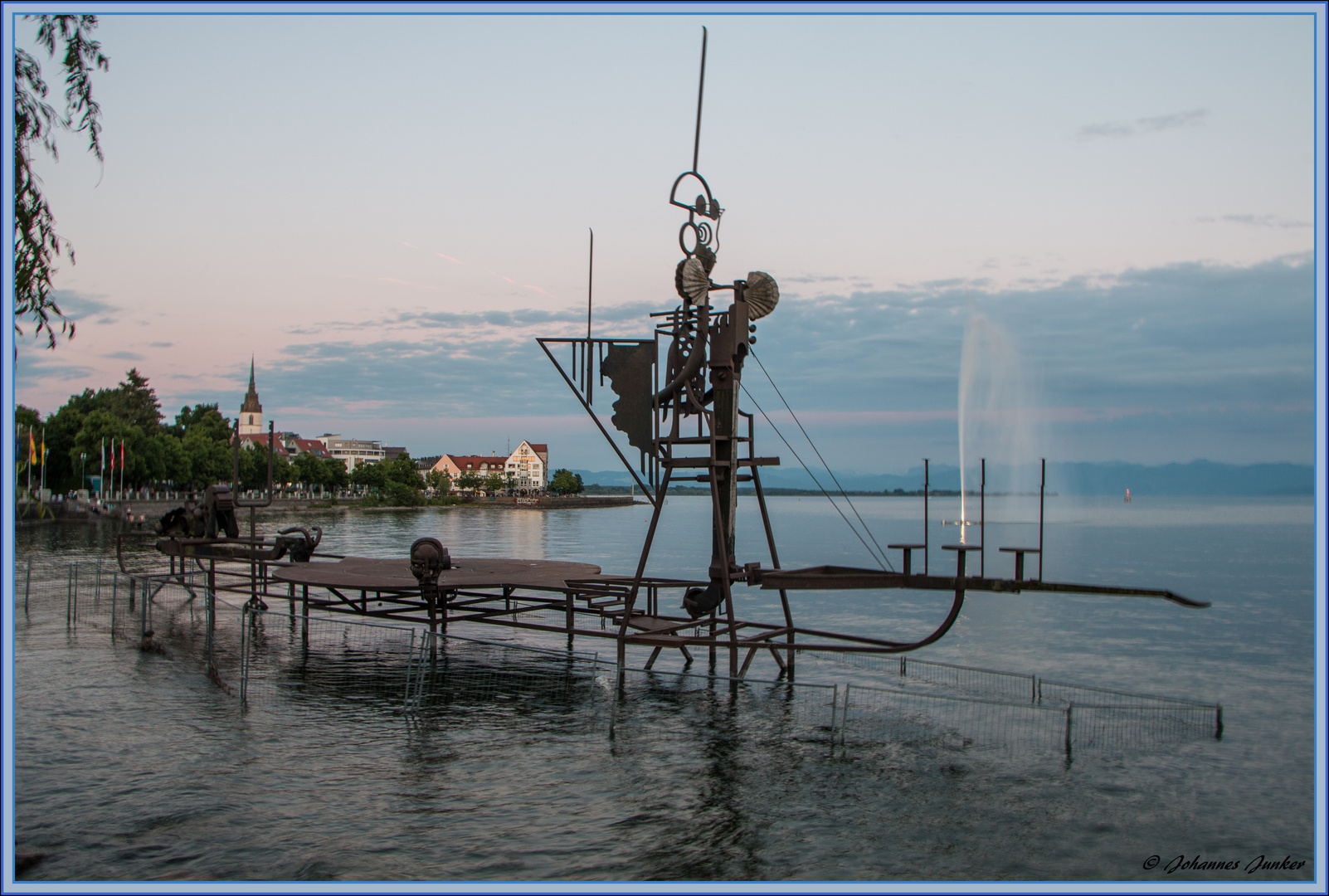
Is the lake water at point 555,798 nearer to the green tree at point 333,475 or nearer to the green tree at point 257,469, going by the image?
the green tree at point 257,469

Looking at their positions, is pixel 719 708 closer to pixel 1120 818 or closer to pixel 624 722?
pixel 624 722

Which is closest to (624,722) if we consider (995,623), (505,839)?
(505,839)

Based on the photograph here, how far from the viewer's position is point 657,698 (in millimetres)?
17016

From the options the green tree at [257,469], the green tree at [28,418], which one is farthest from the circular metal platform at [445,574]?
the green tree at [257,469]

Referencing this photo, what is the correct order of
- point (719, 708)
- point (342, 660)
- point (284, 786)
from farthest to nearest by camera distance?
point (342, 660)
point (719, 708)
point (284, 786)

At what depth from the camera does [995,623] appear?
1499 inches

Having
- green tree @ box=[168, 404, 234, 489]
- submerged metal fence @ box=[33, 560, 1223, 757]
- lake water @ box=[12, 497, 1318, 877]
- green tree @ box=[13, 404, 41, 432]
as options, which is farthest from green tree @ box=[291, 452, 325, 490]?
lake water @ box=[12, 497, 1318, 877]

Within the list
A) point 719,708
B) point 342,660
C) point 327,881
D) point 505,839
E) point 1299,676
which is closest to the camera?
point 327,881

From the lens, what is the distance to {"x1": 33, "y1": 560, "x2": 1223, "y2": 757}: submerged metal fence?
14570 mm

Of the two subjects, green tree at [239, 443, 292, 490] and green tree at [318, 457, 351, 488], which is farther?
green tree at [318, 457, 351, 488]

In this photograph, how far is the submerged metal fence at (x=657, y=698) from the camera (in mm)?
14570

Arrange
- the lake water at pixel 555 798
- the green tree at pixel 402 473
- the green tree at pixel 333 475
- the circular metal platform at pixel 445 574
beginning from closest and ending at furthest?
the lake water at pixel 555 798, the circular metal platform at pixel 445 574, the green tree at pixel 333 475, the green tree at pixel 402 473

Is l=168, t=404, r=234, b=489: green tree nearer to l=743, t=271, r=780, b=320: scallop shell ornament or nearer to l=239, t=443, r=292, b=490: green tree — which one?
l=239, t=443, r=292, b=490: green tree

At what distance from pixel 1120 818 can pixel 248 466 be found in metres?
162
